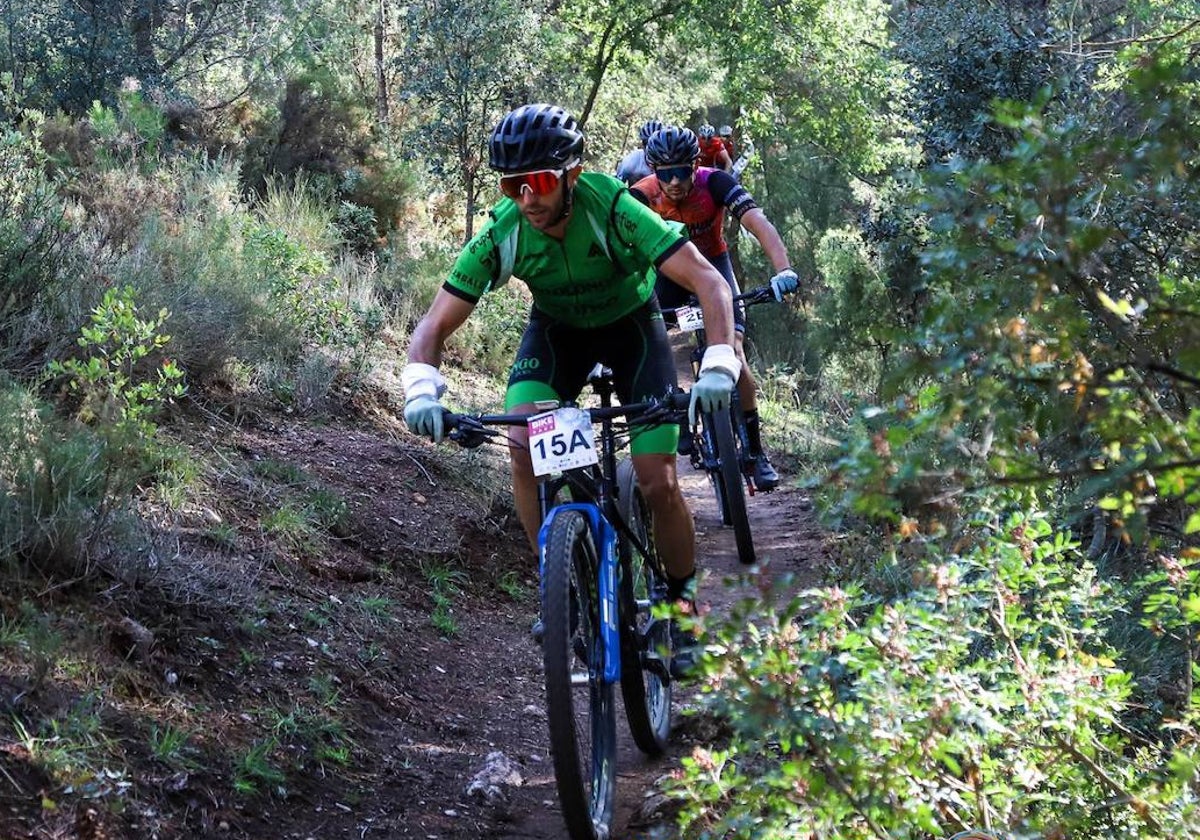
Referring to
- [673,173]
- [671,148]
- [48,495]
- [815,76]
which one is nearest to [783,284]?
[673,173]

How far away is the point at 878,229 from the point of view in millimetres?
13945

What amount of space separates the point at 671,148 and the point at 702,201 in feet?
1.81

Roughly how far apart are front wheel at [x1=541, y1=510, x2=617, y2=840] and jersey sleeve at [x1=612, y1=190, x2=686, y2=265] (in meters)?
1.02

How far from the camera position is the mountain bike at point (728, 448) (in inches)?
277

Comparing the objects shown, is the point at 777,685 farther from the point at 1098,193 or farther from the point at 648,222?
the point at 648,222

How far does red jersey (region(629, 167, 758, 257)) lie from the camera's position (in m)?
7.71

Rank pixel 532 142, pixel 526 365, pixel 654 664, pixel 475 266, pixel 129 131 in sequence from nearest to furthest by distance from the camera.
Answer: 1. pixel 532 142
2. pixel 654 664
3. pixel 475 266
4. pixel 526 365
5. pixel 129 131

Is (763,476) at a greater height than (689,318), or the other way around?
(689,318)

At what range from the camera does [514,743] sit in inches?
196

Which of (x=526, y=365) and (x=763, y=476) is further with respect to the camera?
(x=763, y=476)

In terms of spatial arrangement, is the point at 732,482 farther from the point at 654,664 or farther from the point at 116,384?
the point at 116,384

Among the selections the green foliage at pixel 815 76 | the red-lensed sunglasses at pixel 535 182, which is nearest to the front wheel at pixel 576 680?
the red-lensed sunglasses at pixel 535 182

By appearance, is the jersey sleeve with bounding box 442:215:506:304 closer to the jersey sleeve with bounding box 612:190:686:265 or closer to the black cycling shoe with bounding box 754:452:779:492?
the jersey sleeve with bounding box 612:190:686:265

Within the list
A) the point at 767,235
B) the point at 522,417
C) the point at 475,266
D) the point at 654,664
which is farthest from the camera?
the point at 767,235
